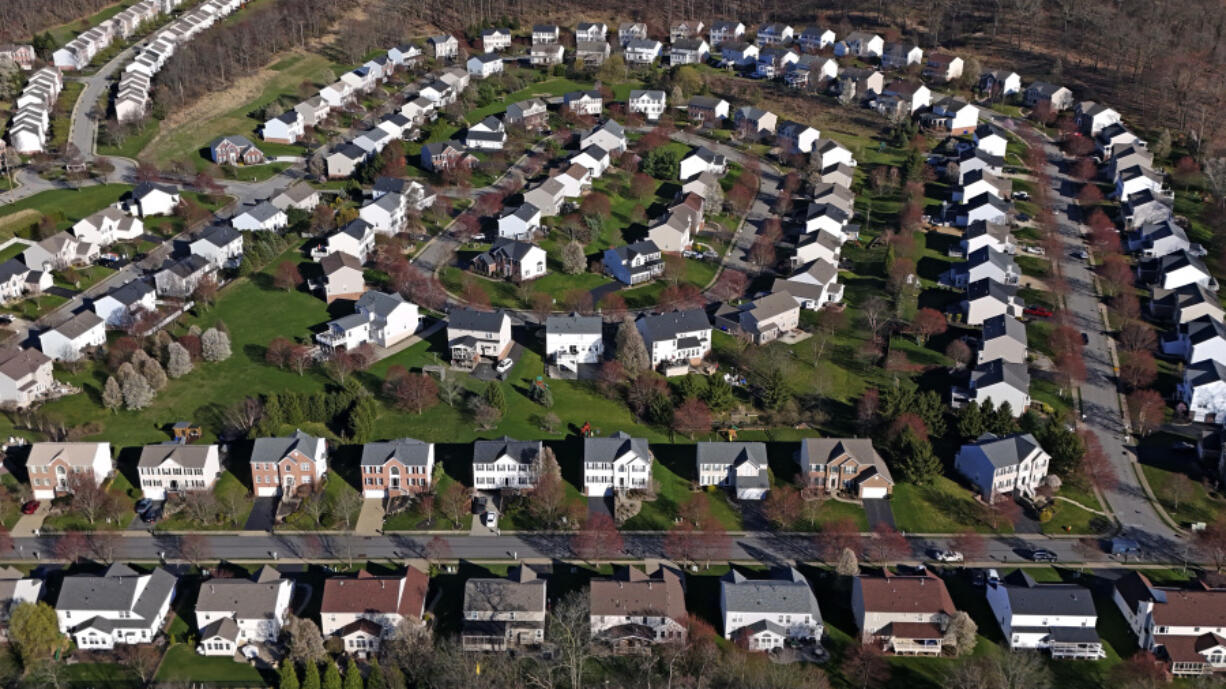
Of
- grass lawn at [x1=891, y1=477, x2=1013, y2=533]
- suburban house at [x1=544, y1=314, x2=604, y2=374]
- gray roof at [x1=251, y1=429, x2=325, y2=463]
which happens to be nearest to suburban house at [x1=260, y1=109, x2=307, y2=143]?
suburban house at [x1=544, y1=314, x2=604, y2=374]

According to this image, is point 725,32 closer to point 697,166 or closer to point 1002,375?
point 697,166

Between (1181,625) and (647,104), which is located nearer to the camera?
(1181,625)

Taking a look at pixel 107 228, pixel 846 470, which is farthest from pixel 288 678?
pixel 107 228

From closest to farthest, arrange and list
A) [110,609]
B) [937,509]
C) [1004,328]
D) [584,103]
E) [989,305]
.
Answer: [110,609]
[937,509]
[1004,328]
[989,305]
[584,103]

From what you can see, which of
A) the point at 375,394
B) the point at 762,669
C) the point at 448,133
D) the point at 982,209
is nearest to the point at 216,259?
the point at 375,394

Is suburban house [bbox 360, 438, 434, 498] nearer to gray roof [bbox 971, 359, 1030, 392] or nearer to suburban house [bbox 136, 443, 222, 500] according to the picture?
suburban house [bbox 136, 443, 222, 500]
